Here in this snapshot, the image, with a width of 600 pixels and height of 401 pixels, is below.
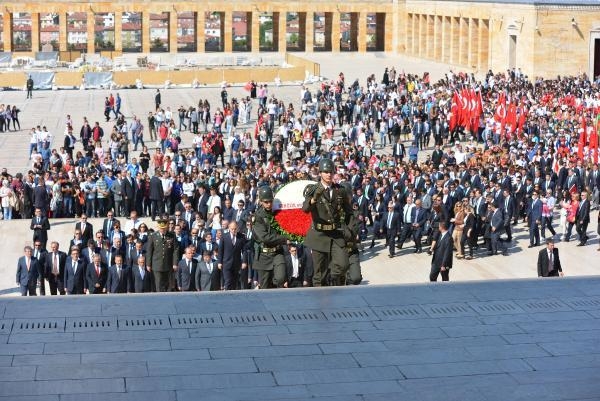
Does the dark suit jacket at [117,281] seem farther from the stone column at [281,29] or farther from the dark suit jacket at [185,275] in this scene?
the stone column at [281,29]

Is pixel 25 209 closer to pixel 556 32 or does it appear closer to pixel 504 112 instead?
pixel 504 112

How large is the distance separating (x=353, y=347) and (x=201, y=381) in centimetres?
151

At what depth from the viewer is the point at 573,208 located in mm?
20469

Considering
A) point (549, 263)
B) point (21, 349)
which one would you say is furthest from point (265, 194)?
point (549, 263)

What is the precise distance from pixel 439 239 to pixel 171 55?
49.8m

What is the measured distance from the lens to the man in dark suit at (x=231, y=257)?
1568 centimetres

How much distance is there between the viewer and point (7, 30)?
6819 cm

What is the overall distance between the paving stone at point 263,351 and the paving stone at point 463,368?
32.2 inches

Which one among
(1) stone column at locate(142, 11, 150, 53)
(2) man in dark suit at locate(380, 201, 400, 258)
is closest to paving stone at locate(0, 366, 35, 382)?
(2) man in dark suit at locate(380, 201, 400, 258)

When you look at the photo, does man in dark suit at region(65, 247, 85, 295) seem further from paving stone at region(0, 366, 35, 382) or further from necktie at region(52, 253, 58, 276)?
paving stone at region(0, 366, 35, 382)

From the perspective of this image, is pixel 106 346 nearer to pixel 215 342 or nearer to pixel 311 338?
pixel 215 342

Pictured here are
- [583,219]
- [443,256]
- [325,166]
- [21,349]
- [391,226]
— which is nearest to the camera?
[21,349]

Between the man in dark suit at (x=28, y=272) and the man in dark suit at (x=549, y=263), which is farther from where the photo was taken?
the man in dark suit at (x=549, y=263)

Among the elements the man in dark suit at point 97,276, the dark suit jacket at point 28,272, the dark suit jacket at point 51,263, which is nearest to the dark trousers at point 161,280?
the man in dark suit at point 97,276
